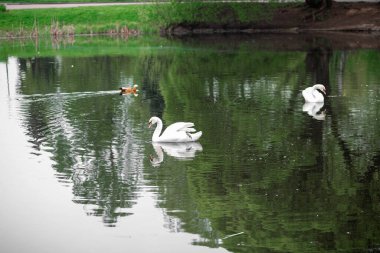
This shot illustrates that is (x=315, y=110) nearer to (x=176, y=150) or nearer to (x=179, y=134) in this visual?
(x=179, y=134)

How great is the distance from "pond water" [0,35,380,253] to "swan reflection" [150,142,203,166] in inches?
2.1

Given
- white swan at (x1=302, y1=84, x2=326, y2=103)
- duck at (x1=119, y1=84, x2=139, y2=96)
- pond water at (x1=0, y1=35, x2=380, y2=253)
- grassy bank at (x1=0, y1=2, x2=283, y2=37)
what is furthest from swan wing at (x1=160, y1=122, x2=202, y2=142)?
grassy bank at (x1=0, y1=2, x2=283, y2=37)

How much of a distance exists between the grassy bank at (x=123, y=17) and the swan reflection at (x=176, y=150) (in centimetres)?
4302

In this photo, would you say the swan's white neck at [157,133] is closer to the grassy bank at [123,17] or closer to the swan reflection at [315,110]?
the swan reflection at [315,110]

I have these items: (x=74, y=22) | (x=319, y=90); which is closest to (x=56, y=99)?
(x=319, y=90)

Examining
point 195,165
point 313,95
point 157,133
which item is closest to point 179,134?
point 157,133

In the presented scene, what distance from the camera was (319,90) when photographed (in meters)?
31.7

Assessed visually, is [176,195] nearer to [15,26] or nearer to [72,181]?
[72,181]

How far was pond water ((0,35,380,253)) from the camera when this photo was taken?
50.4 feet

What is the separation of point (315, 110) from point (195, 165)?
339 inches

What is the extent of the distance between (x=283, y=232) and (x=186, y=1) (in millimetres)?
53164

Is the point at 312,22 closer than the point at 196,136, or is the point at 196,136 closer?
the point at 196,136

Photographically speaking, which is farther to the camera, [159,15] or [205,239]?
[159,15]

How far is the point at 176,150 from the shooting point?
22156mm
